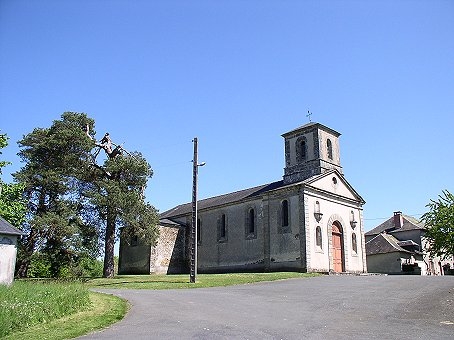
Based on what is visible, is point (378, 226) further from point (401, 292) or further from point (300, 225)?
point (401, 292)

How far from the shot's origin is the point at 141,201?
33219 mm

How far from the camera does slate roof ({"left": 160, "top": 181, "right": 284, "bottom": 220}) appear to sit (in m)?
37.2

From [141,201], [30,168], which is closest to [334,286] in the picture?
[141,201]

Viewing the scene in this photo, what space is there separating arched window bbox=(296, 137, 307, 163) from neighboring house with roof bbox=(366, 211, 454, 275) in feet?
46.9

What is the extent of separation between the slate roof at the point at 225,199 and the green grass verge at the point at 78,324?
23313 millimetres

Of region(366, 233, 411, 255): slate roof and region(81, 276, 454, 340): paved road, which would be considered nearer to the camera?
region(81, 276, 454, 340): paved road

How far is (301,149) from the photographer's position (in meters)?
37.1

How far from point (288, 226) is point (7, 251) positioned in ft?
63.7

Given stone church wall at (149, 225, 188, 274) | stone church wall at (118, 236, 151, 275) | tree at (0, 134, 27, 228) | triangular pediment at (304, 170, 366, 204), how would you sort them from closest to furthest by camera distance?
tree at (0, 134, 27, 228) < triangular pediment at (304, 170, 366, 204) < stone church wall at (149, 225, 188, 274) < stone church wall at (118, 236, 151, 275)

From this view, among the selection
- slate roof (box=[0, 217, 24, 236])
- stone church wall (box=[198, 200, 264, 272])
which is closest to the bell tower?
stone church wall (box=[198, 200, 264, 272])

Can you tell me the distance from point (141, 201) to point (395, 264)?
2572 centimetres

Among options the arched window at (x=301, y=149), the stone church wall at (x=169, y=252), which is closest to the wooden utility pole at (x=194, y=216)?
the arched window at (x=301, y=149)

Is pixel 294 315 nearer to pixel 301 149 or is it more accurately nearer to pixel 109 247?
pixel 109 247

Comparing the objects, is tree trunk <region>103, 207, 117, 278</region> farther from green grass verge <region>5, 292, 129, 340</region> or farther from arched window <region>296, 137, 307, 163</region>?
green grass verge <region>5, 292, 129, 340</region>
